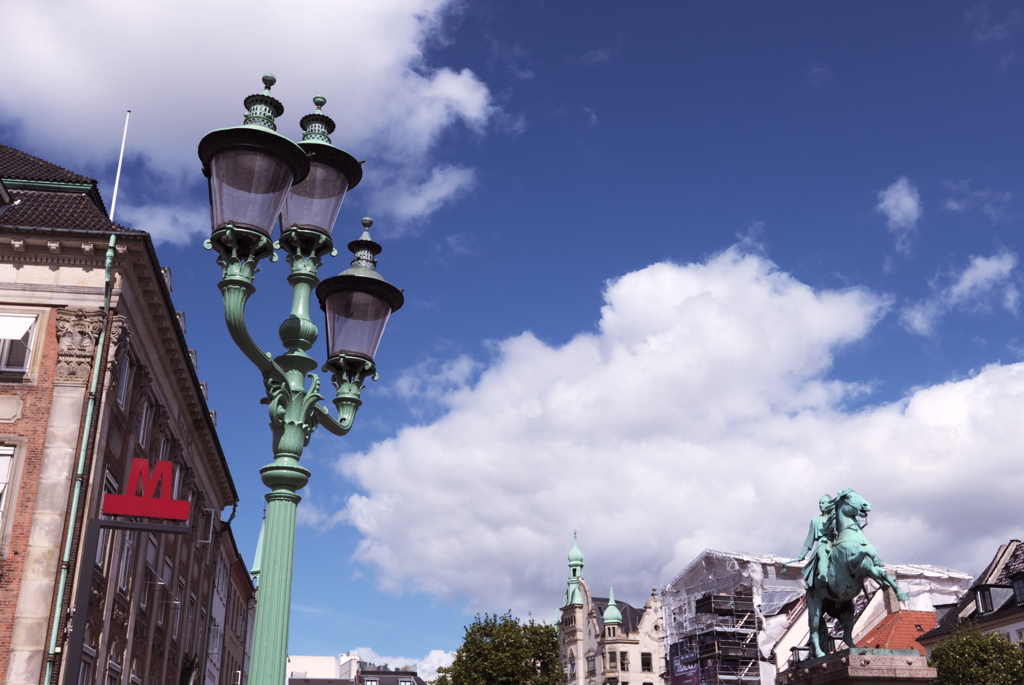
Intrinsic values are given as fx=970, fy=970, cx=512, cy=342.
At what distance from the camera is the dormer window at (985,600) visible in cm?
6019

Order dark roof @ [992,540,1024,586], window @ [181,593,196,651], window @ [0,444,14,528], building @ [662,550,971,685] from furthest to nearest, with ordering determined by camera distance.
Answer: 1. building @ [662,550,971,685]
2. dark roof @ [992,540,1024,586]
3. window @ [181,593,196,651]
4. window @ [0,444,14,528]

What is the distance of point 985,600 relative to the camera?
198 feet

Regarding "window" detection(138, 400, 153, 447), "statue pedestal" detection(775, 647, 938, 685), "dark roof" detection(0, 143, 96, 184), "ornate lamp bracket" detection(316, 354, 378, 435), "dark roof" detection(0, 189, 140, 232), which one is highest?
"dark roof" detection(0, 143, 96, 184)

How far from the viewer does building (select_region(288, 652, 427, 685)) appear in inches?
5162

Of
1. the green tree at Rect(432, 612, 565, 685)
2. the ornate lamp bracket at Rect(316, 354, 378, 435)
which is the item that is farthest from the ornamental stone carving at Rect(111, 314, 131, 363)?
the green tree at Rect(432, 612, 565, 685)

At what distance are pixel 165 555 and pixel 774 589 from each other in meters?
63.8

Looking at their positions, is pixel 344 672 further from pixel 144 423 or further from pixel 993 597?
pixel 144 423

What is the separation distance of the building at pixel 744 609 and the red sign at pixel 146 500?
215 feet

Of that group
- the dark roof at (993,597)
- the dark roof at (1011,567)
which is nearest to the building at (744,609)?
the dark roof at (993,597)

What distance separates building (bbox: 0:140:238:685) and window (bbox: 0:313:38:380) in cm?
3

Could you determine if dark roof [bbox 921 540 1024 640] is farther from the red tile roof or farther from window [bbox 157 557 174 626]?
window [bbox 157 557 174 626]

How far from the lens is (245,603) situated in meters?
72.9

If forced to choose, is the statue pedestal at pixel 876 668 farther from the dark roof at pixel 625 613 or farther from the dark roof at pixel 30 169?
the dark roof at pixel 625 613

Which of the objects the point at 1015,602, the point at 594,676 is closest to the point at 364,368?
the point at 1015,602
